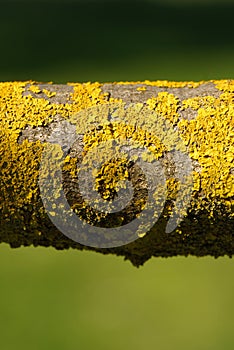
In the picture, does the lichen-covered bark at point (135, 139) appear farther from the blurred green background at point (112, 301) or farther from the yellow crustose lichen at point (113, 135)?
the blurred green background at point (112, 301)

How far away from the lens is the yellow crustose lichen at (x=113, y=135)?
0.75 metres

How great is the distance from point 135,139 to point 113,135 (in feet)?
0.07

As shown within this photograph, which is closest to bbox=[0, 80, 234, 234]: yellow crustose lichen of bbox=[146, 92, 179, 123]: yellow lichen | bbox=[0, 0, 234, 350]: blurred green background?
bbox=[146, 92, 179, 123]: yellow lichen

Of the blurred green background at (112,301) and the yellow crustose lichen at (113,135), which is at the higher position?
the blurred green background at (112,301)

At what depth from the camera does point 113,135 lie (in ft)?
2.48

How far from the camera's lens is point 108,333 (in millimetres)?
2598

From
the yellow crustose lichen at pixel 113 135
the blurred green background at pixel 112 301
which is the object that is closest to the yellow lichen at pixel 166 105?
the yellow crustose lichen at pixel 113 135

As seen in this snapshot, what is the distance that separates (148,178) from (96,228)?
0.08 metres

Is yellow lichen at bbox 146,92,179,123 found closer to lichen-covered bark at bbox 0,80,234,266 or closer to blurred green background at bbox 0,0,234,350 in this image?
lichen-covered bark at bbox 0,80,234,266

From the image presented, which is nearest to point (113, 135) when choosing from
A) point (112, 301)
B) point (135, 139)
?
point (135, 139)
